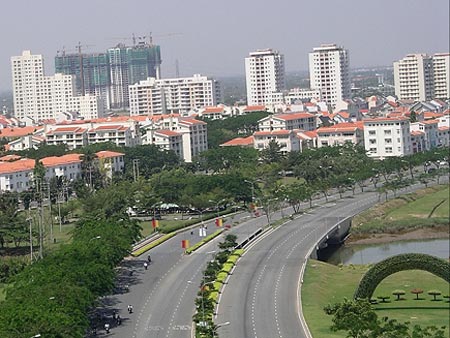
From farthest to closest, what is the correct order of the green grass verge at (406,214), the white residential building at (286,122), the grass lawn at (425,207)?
the white residential building at (286,122) → the grass lawn at (425,207) → the green grass verge at (406,214)

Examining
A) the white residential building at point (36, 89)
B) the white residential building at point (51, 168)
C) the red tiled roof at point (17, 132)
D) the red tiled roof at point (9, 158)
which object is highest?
the white residential building at point (36, 89)

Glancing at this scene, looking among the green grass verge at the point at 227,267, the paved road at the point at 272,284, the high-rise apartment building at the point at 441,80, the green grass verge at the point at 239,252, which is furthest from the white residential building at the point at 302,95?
the green grass verge at the point at 227,267

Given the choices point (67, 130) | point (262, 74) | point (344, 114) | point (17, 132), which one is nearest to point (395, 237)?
point (67, 130)

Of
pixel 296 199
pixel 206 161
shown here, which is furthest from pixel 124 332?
pixel 206 161

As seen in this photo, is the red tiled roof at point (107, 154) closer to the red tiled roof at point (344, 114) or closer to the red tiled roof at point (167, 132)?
the red tiled roof at point (167, 132)

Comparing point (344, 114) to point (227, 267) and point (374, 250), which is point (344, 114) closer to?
point (374, 250)

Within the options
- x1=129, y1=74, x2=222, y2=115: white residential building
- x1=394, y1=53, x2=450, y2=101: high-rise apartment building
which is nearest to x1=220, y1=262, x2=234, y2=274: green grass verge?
x1=394, y1=53, x2=450, y2=101: high-rise apartment building

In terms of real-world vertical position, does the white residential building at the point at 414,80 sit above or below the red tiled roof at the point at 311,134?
above
